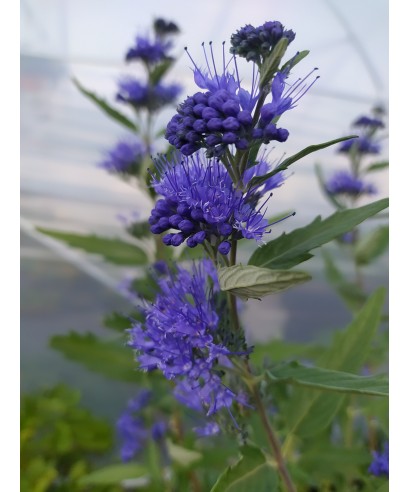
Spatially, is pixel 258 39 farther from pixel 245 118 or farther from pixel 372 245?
pixel 372 245

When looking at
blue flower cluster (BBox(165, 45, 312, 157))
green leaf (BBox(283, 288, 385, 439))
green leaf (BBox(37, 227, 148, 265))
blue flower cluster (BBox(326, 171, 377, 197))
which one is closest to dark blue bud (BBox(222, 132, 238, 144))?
blue flower cluster (BBox(165, 45, 312, 157))

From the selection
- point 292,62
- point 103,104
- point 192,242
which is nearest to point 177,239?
point 192,242

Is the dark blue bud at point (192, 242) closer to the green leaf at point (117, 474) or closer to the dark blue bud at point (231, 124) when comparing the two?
the dark blue bud at point (231, 124)

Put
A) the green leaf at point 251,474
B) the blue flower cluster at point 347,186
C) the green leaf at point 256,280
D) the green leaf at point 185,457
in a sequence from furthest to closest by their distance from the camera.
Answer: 1. the blue flower cluster at point 347,186
2. the green leaf at point 185,457
3. the green leaf at point 251,474
4. the green leaf at point 256,280

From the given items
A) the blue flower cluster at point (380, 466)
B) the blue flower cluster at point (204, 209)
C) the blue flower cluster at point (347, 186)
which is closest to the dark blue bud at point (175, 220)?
the blue flower cluster at point (204, 209)

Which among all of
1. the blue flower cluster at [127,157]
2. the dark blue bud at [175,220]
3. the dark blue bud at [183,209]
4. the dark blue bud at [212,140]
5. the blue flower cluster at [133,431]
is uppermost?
the blue flower cluster at [127,157]
